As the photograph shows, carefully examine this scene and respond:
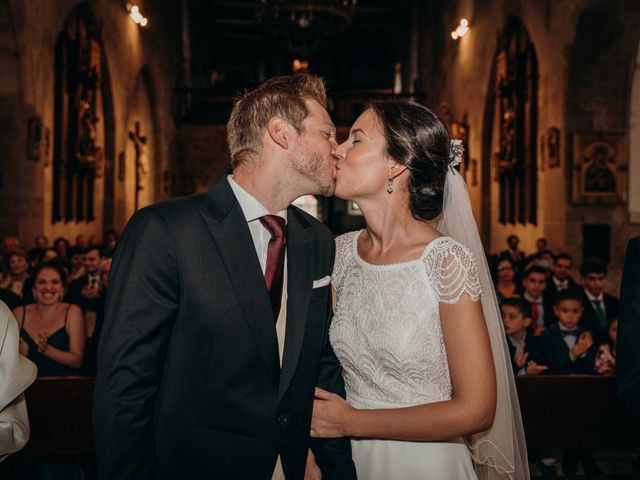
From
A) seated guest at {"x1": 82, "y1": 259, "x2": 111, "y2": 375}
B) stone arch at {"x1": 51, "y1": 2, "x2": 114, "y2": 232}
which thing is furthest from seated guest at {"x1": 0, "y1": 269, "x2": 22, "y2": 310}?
stone arch at {"x1": 51, "y1": 2, "x2": 114, "y2": 232}

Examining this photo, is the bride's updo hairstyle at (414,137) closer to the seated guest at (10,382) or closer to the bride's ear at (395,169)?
the bride's ear at (395,169)

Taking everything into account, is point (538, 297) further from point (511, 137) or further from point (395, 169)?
point (511, 137)

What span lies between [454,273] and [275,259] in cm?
61

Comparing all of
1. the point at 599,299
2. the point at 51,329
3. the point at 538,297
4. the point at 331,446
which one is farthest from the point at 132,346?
the point at 599,299

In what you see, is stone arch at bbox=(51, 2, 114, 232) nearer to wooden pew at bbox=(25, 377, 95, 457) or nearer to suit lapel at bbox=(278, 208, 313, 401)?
wooden pew at bbox=(25, 377, 95, 457)

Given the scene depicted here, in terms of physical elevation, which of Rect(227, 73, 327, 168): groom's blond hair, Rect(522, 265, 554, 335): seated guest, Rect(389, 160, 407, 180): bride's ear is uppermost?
Rect(227, 73, 327, 168): groom's blond hair

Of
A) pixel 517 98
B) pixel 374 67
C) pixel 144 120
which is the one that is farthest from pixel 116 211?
pixel 374 67

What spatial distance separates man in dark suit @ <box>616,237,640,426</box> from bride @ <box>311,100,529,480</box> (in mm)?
387

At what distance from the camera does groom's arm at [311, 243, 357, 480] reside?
2.26m

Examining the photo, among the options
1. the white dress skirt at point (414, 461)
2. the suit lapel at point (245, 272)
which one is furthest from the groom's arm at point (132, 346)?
the white dress skirt at point (414, 461)

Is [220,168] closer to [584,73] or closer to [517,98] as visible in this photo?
[517,98]

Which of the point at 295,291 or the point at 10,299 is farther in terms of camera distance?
the point at 10,299

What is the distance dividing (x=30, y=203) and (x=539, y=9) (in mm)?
9103

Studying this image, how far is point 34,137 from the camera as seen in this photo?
31.4 ft
